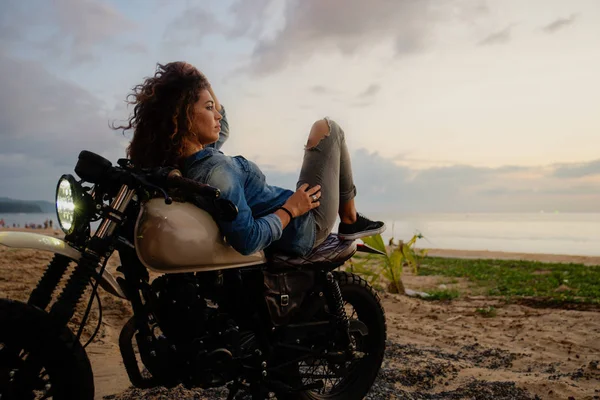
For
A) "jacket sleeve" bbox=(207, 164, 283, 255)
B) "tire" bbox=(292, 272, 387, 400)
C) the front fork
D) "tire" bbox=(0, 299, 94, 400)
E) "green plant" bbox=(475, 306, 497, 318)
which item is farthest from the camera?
"green plant" bbox=(475, 306, 497, 318)

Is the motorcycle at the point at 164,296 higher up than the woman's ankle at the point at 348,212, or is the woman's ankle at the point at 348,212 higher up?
the woman's ankle at the point at 348,212

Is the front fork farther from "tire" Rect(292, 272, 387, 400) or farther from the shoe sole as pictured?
"tire" Rect(292, 272, 387, 400)

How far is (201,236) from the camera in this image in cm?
217

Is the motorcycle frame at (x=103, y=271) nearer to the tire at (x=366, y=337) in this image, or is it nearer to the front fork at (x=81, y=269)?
the front fork at (x=81, y=269)

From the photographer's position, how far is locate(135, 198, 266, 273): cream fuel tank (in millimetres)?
2045

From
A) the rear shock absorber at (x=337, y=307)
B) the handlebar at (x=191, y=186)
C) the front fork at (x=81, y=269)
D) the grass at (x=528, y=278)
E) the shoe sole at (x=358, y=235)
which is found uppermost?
the handlebar at (x=191, y=186)

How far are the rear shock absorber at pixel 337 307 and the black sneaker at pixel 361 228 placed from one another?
1.13 feet

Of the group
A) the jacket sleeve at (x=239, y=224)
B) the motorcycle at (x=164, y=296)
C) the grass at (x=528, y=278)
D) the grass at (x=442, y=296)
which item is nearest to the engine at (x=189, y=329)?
the motorcycle at (x=164, y=296)

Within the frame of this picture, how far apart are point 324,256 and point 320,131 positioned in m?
0.74

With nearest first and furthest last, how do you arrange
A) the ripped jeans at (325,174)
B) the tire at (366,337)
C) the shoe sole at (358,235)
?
the ripped jeans at (325,174) < the shoe sole at (358,235) < the tire at (366,337)

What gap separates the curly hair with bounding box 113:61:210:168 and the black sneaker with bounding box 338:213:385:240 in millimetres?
A: 1212

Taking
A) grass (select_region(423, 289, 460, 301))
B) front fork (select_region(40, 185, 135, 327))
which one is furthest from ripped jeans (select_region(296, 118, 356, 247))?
grass (select_region(423, 289, 460, 301))

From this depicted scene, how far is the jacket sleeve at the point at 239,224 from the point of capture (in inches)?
87.9

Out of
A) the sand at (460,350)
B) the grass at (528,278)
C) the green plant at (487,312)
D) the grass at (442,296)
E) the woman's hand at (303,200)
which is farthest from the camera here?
the grass at (528,278)
